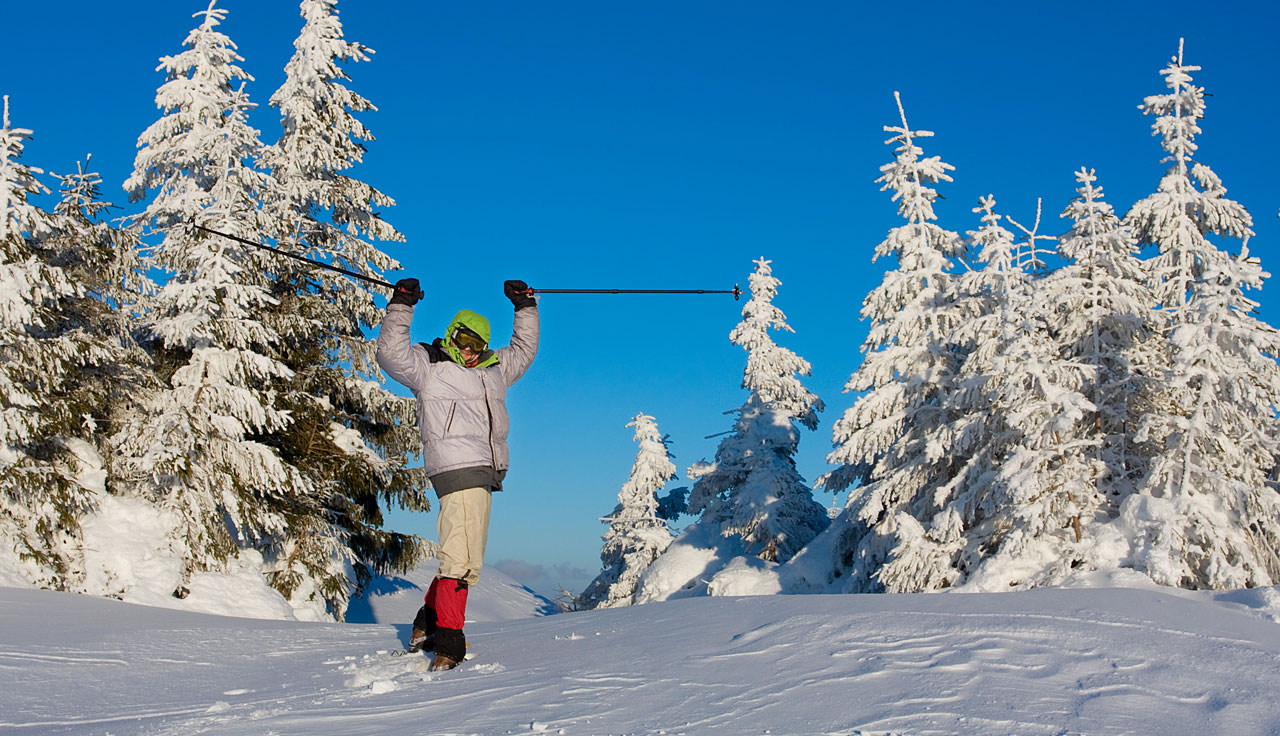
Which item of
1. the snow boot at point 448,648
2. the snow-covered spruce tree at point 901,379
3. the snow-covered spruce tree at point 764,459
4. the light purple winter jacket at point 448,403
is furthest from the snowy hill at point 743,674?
the snow-covered spruce tree at point 764,459

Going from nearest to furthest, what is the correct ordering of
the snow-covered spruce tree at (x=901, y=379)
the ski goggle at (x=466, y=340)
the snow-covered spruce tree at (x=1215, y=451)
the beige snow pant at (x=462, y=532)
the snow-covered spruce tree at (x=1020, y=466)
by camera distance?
the beige snow pant at (x=462, y=532), the ski goggle at (x=466, y=340), the snow-covered spruce tree at (x=1215, y=451), the snow-covered spruce tree at (x=1020, y=466), the snow-covered spruce tree at (x=901, y=379)

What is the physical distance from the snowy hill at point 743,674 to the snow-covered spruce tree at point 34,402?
27.3 feet

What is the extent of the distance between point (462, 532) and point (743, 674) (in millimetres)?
2387

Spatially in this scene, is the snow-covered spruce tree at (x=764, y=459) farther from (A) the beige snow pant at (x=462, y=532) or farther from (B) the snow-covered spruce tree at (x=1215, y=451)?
(A) the beige snow pant at (x=462, y=532)

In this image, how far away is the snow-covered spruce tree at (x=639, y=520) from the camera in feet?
123

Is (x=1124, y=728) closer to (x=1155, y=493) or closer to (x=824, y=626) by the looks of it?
(x=824, y=626)

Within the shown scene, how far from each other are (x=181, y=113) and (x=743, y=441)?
2029 centimetres

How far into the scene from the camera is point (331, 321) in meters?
19.5

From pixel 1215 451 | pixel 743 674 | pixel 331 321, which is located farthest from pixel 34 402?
pixel 1215 451

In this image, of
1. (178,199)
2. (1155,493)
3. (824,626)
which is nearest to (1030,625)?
(824,626)

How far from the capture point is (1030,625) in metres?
5.55

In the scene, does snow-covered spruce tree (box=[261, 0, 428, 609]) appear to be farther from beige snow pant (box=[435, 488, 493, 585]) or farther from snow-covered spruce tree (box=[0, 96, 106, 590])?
beige snow pant (box=[435, 488, 493, 585])

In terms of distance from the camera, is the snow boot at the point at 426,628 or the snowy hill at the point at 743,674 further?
the snow boot at the point at 426,628

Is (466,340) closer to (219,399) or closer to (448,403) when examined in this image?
(448,403)
